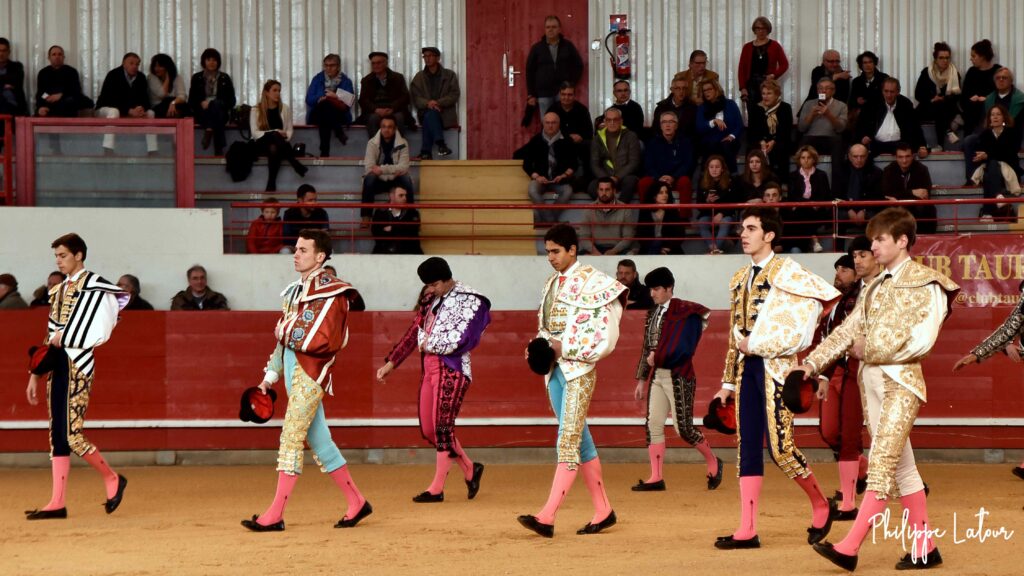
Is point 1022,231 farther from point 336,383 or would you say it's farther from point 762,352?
point 762,352

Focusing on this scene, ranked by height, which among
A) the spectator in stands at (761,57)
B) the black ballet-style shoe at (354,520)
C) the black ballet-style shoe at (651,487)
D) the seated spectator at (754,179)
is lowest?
the black ballet-style shoe at (651,487)

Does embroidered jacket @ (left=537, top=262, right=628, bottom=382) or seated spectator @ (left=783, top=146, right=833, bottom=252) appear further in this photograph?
seated spectator @ (left=783, top=146, right=833, bottom=252)

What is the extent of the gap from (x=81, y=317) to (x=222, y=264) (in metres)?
4.16

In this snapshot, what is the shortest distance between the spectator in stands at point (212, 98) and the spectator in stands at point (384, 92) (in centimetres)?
146

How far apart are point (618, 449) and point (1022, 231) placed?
14.9 feet

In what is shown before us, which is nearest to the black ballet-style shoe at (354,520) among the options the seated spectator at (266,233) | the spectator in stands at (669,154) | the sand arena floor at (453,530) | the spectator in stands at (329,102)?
the sand arena floor at (453,530)

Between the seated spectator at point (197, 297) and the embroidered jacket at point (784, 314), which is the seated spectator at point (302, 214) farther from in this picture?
the embroidered jacket at point (784, 314)

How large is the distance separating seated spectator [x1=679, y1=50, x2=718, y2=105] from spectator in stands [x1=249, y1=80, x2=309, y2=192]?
4.08m

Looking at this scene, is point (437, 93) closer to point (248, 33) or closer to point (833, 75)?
point (248, 33)

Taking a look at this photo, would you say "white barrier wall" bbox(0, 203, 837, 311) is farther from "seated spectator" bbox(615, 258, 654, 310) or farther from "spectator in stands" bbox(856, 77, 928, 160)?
"spectator in stands" bbox(856, 77, 928, 160)

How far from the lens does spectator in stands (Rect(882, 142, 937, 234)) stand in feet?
42.2

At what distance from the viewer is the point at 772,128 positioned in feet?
45.9

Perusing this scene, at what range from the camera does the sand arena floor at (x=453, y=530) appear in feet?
20.2

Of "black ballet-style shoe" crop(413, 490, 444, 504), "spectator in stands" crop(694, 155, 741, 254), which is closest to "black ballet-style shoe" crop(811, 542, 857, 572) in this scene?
"black ballet-style shoe" crop(413, 490, 444, 504)
